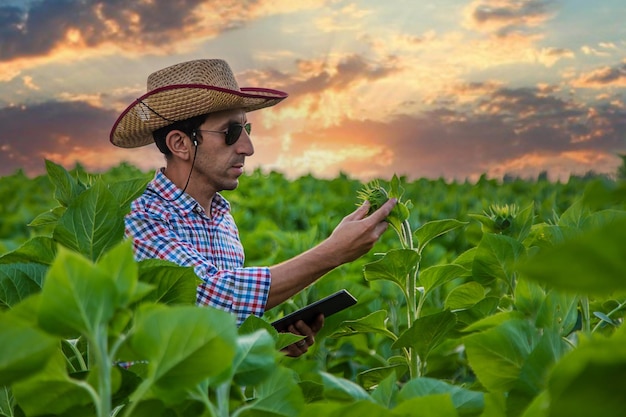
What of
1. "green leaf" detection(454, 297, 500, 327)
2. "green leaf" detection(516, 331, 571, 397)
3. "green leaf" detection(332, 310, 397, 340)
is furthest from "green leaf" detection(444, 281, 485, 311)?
"green leaf" detection(516, 331, 571, 397)

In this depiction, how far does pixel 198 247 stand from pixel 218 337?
322 cm

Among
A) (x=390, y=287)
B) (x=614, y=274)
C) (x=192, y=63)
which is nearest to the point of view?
(x=614, y=274)

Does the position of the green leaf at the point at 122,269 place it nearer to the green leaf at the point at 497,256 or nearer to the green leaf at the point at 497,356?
the green leaf at the point at 497,356

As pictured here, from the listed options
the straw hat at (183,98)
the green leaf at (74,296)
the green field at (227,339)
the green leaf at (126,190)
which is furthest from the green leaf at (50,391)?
the straw hat at (183,98)

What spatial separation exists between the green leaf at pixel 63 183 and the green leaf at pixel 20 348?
84 centimetres

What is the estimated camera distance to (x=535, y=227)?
2.12 meters

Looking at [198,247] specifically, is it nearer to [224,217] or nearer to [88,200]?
[224,217]

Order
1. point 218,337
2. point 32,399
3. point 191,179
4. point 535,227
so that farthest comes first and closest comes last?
point 191,179 < point 535,227 < point 32,399 < point 218,337

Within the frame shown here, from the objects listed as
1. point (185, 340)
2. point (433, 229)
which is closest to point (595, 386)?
point (185, 340)

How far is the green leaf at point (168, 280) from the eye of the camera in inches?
48.7

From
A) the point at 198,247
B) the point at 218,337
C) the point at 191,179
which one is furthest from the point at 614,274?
the point at 191,179

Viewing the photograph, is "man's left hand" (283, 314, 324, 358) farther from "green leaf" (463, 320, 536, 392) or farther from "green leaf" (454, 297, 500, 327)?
"green leaf" (463, 320, 536, 392)

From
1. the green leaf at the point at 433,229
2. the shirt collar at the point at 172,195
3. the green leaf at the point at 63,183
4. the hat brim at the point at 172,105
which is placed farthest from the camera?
the hat brim at the point at 172,105

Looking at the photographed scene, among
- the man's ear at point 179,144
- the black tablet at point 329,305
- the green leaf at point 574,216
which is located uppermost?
the green leaf at point 574,216
